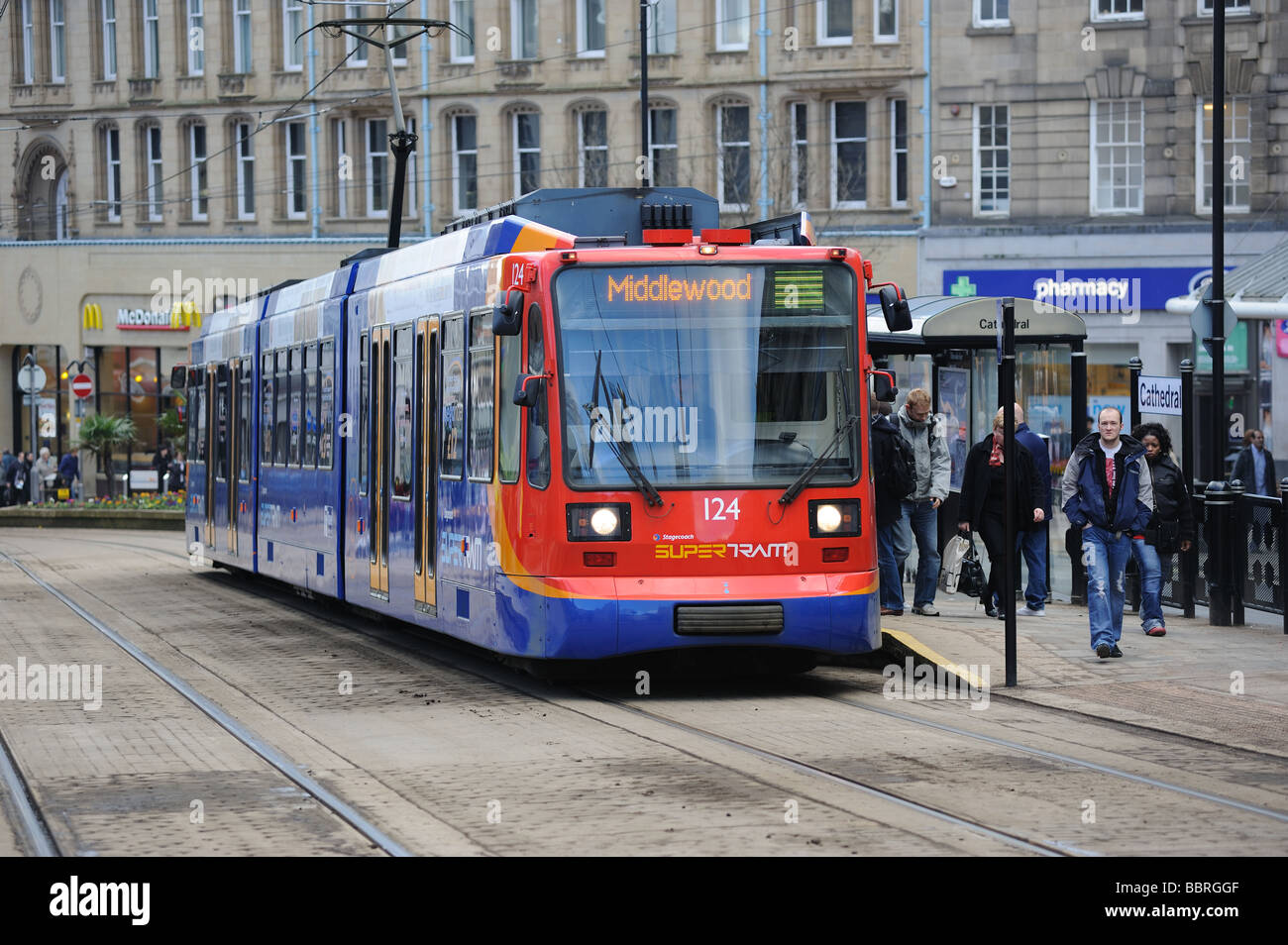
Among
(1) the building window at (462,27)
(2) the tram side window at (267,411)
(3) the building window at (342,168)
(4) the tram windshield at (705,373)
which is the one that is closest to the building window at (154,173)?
(3) the building window at (342,168)

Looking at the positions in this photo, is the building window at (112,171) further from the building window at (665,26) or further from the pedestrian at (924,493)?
the pedestrian at (924,493)

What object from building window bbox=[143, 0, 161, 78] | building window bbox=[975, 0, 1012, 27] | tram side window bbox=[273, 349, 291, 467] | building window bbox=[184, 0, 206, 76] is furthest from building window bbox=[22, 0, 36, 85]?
tram side window bbox=[273, 349, 291, 467]

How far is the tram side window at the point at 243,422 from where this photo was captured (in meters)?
23.8

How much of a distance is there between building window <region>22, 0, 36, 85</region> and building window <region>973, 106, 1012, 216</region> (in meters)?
26.3

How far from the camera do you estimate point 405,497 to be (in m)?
16.4

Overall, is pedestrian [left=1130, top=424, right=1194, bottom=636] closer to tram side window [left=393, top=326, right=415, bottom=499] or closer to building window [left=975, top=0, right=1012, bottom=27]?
tram side window [left=393, top=326, right=415, bottom=499]

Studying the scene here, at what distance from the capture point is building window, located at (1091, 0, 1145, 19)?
134ft

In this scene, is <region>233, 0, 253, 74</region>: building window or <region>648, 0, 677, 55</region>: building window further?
<region>233, 0, 253, 74</region>: building window

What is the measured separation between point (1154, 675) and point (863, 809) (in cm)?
564

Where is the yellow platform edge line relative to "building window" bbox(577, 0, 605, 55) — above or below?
below

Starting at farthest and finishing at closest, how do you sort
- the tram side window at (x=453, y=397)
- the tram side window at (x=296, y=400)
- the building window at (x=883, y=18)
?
the building window at (x=883, y=18)
the tram side window at (x=296, y=400)
the tram side window at (x=453, y=397)

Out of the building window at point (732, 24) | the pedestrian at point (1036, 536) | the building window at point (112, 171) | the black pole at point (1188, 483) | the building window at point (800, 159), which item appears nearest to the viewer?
the pedestrian at point (1036, 536)

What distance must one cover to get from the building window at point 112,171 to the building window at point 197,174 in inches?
93.0
